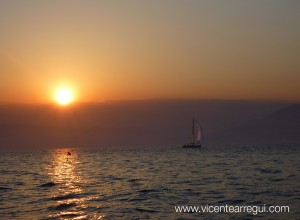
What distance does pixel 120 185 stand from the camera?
57812 millimetres

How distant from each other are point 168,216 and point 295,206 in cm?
1209

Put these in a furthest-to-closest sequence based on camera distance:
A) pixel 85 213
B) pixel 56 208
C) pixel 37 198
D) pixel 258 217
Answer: pixel 37 198 < pixel 56 208 < pixel 85 213 < pixel 258 217

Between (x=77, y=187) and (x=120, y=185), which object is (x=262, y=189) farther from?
(x=77, y=187)

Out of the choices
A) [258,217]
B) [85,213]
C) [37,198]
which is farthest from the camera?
[37,198]

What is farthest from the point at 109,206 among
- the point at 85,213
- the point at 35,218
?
the point at 35,218

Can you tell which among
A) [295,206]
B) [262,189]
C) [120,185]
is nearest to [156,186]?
[120,185]

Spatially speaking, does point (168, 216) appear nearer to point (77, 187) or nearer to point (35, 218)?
point (35, 218)

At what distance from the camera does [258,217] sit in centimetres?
3425

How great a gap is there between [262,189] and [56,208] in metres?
24.3

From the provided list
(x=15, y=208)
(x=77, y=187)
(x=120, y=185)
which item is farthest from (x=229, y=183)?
(x=15, y=208)

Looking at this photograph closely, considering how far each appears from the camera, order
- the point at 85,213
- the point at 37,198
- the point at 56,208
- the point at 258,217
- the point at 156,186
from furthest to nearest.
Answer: the point at 156,186 → the point at 37,198 → the point at 56,208 → the point at 85,213 → the point at 258,217

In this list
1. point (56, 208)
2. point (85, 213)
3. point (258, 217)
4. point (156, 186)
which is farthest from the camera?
point (156, 186)

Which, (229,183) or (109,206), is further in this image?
(229,183)

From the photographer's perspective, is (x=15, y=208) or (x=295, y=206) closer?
(x=295, y=206)
